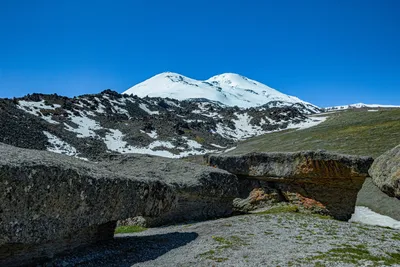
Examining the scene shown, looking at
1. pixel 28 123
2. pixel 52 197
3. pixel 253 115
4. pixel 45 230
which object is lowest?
pixel 45 230

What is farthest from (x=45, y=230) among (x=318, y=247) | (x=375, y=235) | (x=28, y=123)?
(x=28, y=123)

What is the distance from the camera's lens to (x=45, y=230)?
1238cm

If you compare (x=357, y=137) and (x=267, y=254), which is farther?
(x=357, y=137)

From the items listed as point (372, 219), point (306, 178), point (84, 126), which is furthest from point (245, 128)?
point (306, 178)

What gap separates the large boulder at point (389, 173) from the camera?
7.45m

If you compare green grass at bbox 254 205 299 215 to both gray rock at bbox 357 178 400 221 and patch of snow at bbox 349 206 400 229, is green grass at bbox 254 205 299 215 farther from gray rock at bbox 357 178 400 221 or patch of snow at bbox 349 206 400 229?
gray rock at bbox 357 178 400 221

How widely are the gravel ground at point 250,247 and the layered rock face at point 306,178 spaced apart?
556cm

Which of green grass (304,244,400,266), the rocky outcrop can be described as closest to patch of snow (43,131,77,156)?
the rocky outcrop

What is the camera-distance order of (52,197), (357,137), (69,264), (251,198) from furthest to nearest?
(357,137)
(251,198)
(69,264)
(52,197)

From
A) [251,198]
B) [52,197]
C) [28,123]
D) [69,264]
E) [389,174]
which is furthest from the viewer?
[28,123]

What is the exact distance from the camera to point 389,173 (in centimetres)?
786

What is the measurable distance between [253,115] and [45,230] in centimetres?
17861

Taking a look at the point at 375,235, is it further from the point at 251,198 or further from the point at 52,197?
the point at 52,197

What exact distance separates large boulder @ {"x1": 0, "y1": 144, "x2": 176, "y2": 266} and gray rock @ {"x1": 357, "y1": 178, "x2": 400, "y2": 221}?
26431mm
